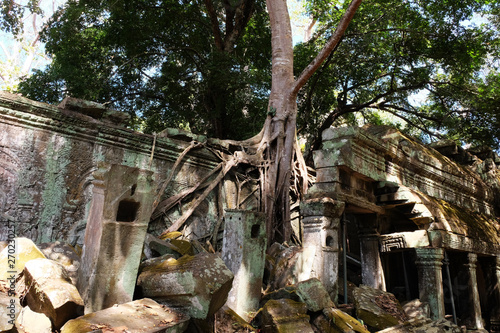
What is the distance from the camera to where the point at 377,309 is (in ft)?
13.9

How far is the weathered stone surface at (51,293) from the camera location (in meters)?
2.43

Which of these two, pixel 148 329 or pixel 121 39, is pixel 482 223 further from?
pixel 121 39

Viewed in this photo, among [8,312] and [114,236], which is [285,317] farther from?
[8,312]

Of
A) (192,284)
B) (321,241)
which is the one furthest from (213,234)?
(192,284)

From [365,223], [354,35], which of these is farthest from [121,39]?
[365,223]

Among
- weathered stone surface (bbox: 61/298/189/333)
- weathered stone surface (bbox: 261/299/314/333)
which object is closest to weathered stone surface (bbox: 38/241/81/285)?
weathered stone surface (bbox: 61/298/189/333)

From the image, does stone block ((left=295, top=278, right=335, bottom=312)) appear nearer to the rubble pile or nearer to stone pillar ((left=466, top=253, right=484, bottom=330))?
the rubble pile

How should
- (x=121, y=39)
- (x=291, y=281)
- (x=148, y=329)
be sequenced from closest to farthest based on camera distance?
(x=148, y=329), (x=291, y=281), (x=121, y=39)

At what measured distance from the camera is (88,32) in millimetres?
8609

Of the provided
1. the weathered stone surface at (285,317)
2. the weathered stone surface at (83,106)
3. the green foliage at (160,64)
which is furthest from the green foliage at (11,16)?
the weathered stone surface at (285,317)

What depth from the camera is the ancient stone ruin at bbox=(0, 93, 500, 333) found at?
9.23 ft

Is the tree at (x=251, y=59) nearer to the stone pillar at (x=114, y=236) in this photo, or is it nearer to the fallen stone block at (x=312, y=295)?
the fallen stone block at (x=312, y=295)

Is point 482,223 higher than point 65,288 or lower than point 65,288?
higher

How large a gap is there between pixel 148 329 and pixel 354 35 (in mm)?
8929
